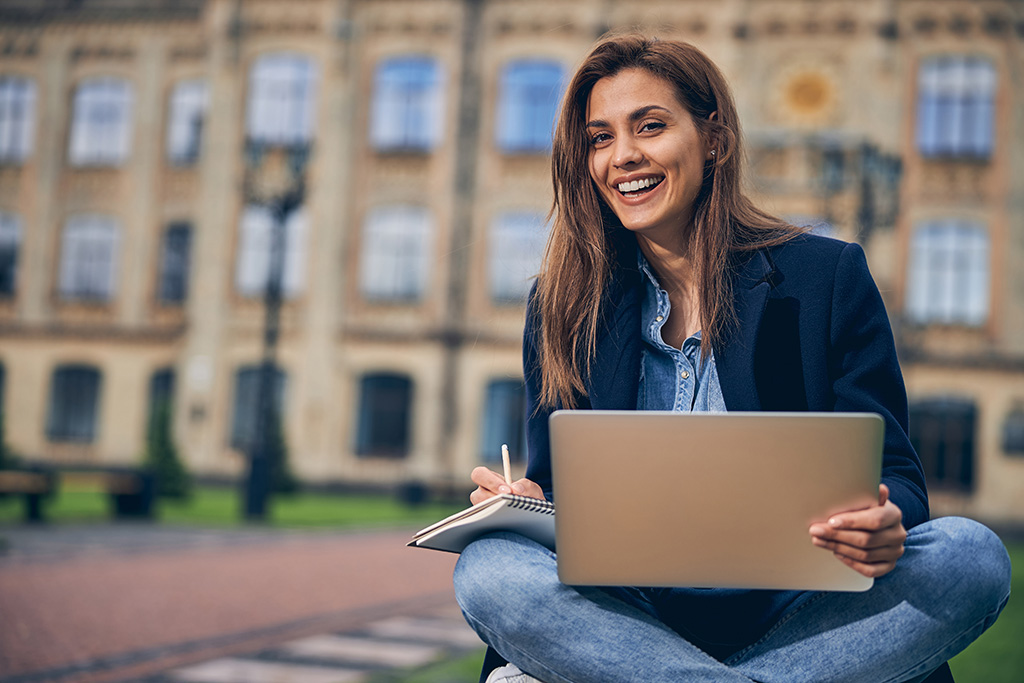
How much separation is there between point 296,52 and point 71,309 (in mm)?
8184

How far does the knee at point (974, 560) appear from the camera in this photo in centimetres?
197

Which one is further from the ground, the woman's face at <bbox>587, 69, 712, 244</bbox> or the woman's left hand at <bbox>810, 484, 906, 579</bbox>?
the woman's face at <bbox>587, 69, 712, 244</bbox>

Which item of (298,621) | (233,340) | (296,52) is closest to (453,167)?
(296,52)

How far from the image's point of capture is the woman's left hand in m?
1.88

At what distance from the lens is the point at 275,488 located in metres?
21.4

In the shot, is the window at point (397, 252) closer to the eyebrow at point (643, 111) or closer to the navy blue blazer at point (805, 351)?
the eyebrow at point (643, 111)

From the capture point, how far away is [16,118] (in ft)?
86.8

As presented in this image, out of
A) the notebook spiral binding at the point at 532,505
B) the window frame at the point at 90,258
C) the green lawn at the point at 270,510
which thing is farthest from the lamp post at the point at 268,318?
the notebook spiral binding at the point at 532,505

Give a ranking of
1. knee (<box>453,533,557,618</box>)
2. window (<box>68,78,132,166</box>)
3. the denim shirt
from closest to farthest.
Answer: knee (<box>453,533,557,618</box>) < the denim shirt < window (<box>68,78,132,166</box>)

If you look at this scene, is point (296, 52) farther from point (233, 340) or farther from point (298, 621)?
point (298, 621)

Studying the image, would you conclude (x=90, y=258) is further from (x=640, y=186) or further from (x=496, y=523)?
(x=496, y=523)

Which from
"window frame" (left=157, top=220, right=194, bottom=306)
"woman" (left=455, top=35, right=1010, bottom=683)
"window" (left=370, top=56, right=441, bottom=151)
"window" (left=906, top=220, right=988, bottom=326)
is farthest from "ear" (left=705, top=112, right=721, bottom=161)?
"window frame" (left=157, top=220, right=194, bottom=306)

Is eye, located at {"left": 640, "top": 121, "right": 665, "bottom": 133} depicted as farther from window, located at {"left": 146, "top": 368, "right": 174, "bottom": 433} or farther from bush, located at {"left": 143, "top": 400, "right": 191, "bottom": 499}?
window, located at {"left": 146, "top": 368, "right": 174, "bottom": 433}

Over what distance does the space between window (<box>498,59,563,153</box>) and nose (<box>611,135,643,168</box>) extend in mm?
21674
